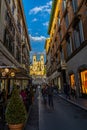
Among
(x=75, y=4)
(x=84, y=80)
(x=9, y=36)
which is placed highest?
(x=75, y=4)

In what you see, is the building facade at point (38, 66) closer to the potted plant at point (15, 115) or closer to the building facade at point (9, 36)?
the building facade at point (9, 36)

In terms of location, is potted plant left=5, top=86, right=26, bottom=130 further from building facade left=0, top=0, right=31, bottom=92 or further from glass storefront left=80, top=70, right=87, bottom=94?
glass storefront left=80, top=70, right=87, bottom=94

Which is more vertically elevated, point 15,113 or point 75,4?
point 75,4

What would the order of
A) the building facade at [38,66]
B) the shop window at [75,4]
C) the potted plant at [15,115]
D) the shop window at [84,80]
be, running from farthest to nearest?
the building facade at [38,66]
the shop window at [75,4]
the shop window at [84,80]
the potted plant at [15,115]

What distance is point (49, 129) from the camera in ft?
21.5

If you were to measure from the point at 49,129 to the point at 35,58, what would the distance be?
455 feet

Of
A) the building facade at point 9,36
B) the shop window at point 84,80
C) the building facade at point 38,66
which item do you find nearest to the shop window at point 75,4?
the shop window at point 84,80

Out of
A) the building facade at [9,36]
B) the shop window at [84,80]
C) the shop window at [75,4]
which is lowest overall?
the shop window at [84,80]

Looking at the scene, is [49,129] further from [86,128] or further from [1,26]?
[1,26]

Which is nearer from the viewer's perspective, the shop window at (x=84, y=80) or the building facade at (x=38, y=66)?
the shop window at (x=84, y=80)

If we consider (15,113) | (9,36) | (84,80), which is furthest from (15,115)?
(9,36)

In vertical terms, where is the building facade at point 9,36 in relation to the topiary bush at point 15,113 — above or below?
above

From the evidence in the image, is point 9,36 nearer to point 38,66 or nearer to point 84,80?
point 84,80

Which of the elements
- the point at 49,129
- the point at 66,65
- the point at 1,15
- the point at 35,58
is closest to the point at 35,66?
the point at 35,58
